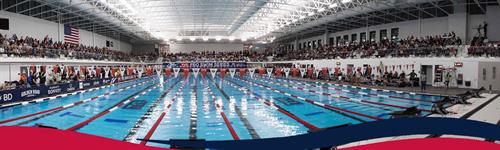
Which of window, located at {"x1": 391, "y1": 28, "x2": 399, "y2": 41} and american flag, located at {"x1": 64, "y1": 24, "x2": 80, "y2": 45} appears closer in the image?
american flag, located at {"x1": 64, "y1": 24, "x2": 80, "y2": 45}

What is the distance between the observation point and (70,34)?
33.3m

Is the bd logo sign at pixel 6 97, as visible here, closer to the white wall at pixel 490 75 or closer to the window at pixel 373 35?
the white wall at pixel 490 75

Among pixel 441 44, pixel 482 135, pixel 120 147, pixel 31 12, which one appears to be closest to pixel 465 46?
pixel 441 44

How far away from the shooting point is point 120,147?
8.25ft

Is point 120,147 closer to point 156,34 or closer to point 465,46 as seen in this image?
point 465,46

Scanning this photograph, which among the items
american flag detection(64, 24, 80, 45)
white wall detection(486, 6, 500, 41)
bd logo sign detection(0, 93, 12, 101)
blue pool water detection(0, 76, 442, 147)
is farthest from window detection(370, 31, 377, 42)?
bd logo sign detection(0, 93, 12, 101)

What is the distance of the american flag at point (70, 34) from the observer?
32.7 meters

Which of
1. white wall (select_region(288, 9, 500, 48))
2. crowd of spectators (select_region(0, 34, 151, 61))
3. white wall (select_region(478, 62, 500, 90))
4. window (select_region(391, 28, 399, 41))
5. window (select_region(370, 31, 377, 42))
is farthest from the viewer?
window (select_region(370, 31, 377, 42))

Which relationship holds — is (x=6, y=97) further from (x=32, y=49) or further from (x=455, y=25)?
(x=455, y=25)

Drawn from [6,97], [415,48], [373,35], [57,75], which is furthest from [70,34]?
[373,35]

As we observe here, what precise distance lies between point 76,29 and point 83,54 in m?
7.22

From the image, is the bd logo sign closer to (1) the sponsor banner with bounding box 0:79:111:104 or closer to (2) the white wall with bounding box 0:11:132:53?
(1) the sponsor banner with bounding box 0:79:111:104

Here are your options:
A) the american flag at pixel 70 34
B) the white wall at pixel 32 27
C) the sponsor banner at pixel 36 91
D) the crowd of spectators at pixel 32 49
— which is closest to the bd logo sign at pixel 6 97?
the sponsor banner at pixel 36 91

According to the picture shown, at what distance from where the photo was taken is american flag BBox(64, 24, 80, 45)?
32.7 meters
